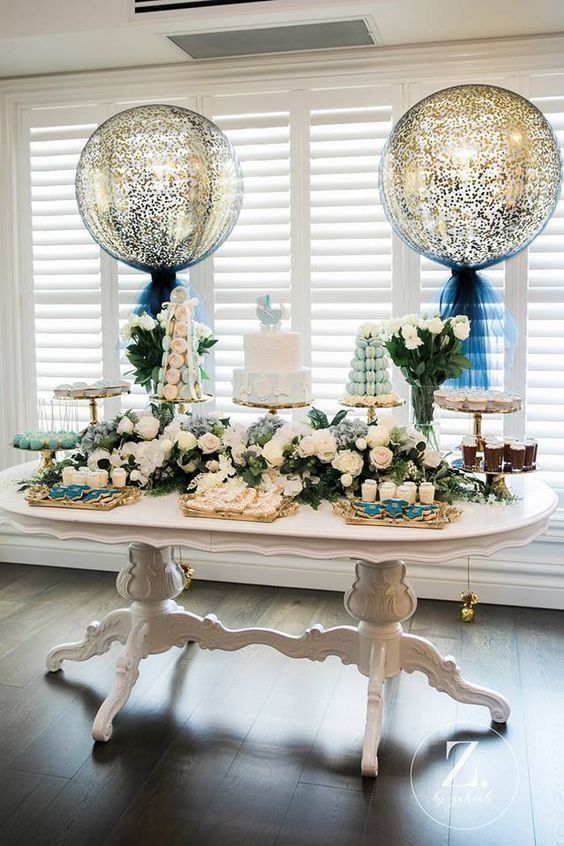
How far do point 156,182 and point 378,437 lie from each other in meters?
1.35

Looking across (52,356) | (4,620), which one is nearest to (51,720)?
(4,620)

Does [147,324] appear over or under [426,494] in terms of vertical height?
over

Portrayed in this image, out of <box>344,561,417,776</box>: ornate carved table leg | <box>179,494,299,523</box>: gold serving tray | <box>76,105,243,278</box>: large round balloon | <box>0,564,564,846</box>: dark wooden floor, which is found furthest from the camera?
<box>76,105,243,278</box>: large round balloon

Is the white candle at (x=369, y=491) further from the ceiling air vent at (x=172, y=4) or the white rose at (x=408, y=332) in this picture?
the ceiling air vent at (x=172, y=4)

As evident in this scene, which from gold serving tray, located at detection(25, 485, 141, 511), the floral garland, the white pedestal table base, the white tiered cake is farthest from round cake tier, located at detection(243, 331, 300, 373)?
the white pedestal table base

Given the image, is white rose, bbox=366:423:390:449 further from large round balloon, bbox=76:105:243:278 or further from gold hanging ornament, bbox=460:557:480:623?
gold hanging ornament, bbox=460:557:480:623

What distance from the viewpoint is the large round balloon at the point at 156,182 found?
3422mm

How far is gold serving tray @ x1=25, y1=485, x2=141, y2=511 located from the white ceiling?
223cm

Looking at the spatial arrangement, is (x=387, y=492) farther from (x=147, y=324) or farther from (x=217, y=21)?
(x=217, y=21)

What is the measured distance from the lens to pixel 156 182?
3.42 metres

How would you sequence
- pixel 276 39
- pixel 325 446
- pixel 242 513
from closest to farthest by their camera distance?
1. pixel 242 513
2. pixel 325 446
3. pixel 276 39

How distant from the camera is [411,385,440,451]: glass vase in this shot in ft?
10.3

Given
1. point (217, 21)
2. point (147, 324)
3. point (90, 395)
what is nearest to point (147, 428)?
point (90, 395)

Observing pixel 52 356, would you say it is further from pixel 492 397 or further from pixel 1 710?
pixel 492 397
